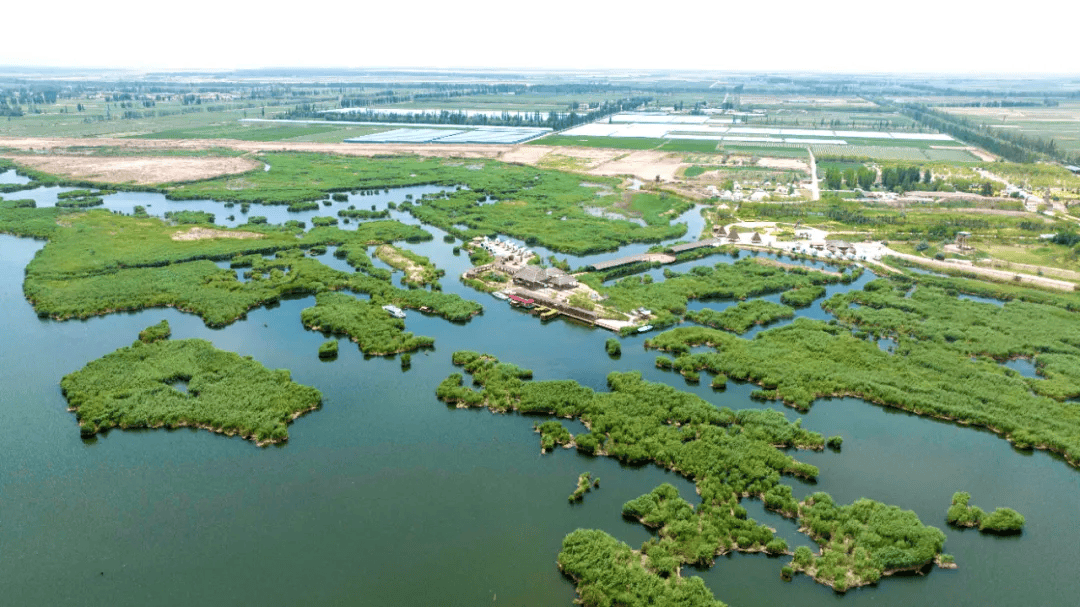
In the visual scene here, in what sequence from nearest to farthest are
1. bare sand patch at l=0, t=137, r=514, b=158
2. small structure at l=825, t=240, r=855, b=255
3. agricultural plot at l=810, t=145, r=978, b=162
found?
small structure at l=825, t=240, r=855, b=255 → agricultural plot at l=810, t=145, r=978, b=162 → bare sand patch at l=0, t=137, r=514, b=158

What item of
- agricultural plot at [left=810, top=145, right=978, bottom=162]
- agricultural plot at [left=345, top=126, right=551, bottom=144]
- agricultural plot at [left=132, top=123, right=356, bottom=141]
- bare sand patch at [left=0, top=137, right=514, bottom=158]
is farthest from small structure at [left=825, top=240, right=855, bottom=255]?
agricultural plot at [left=132, top=123, right=356, bottom=141]

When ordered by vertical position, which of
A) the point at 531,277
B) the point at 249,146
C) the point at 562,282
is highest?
the point at 249,146

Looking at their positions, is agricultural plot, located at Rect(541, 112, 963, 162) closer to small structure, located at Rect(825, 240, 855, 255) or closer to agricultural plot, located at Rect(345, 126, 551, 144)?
agricultural plot, located at Rect(345, 126, 551, 144)

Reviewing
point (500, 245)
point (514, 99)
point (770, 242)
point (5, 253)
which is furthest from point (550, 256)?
point (514, 99)

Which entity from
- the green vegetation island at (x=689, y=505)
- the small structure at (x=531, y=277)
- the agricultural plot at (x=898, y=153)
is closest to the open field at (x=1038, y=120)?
the agricultural plot at (x=898, y=153)

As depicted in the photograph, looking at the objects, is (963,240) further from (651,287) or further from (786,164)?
(786,164)

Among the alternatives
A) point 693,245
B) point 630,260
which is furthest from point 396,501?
point 693,245
